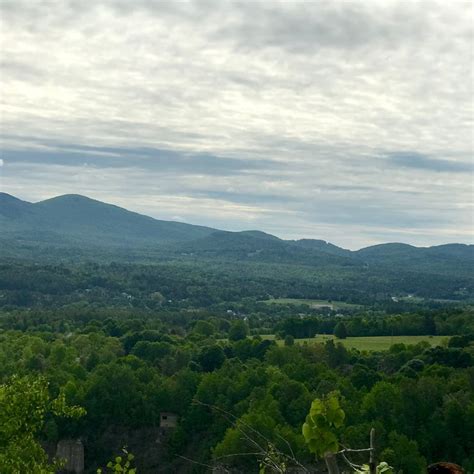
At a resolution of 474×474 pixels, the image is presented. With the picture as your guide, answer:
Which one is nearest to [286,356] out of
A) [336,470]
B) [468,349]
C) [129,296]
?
[468,349]

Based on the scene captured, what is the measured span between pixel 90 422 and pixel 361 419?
21525mm

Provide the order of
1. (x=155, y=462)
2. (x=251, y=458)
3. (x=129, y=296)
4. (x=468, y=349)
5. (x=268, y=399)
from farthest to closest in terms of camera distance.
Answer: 1. (x=129, y=296)
2. (x=468, y=349)
3. (x=155, y=462)
4. (x=268, y=399)
5. (x=251, y=458)

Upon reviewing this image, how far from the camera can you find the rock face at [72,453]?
53881 mm

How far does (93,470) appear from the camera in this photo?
5331 cm

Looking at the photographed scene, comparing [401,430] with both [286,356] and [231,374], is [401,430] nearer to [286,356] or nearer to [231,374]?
[231,374]

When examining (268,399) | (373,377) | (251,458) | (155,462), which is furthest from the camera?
(373,377)

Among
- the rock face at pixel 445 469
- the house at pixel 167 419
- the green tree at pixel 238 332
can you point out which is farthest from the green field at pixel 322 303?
the rock face at pixel 445 469

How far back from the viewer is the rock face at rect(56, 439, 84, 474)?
5388 cm

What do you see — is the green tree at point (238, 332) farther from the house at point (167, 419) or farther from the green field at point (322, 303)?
the green field at point (322, 303)

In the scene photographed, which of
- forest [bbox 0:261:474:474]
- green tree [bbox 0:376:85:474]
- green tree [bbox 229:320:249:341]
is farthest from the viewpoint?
green tree [bbox 229:320:249:341]

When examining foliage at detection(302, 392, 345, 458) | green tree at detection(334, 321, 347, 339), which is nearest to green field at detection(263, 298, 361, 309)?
green tree at detection(334, 321, 347, 339)

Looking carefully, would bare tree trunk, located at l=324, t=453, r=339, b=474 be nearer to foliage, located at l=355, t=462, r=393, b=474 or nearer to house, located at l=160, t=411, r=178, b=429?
foliage, located at l=355, t=462, r=393, b=474

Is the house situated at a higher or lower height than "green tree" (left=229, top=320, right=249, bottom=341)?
lower

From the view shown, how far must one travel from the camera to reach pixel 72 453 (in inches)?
2138
